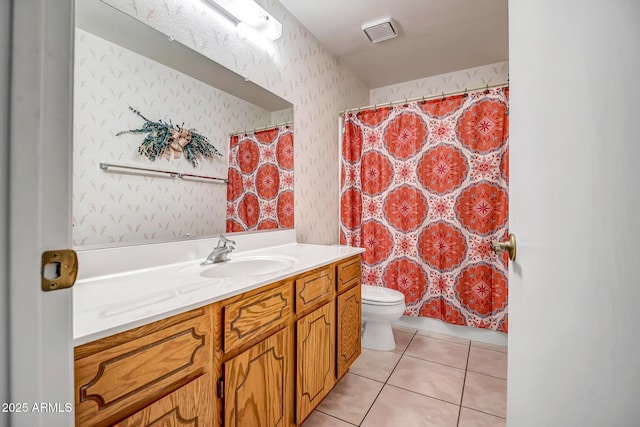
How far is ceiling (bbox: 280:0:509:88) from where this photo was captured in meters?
1.92

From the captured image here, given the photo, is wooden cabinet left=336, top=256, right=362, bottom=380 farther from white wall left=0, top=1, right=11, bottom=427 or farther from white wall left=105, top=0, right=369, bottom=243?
white wall left=0, top=1, right=11, bottom=427

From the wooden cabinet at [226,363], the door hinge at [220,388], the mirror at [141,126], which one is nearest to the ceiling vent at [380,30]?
the mirror at [141,126]

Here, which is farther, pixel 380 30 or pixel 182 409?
pixel 380 30

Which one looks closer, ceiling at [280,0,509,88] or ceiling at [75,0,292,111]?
ceiling at [75,0,292,111]

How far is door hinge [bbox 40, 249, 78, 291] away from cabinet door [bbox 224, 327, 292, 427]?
0.59 meters

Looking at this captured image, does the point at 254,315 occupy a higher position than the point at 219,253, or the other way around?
the point at 219,253

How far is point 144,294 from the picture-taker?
82 centimetres

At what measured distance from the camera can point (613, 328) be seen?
1.07ft

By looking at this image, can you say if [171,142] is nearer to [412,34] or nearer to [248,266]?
[248,266]

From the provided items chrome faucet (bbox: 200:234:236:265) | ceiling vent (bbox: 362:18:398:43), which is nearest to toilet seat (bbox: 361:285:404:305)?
chrome faucet (bbox: 200:234:236:265)

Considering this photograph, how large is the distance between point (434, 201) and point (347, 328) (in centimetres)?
130

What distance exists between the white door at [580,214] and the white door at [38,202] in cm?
72

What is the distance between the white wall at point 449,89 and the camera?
7.39 ft

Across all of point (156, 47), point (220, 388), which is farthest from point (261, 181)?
point (220, 388)
